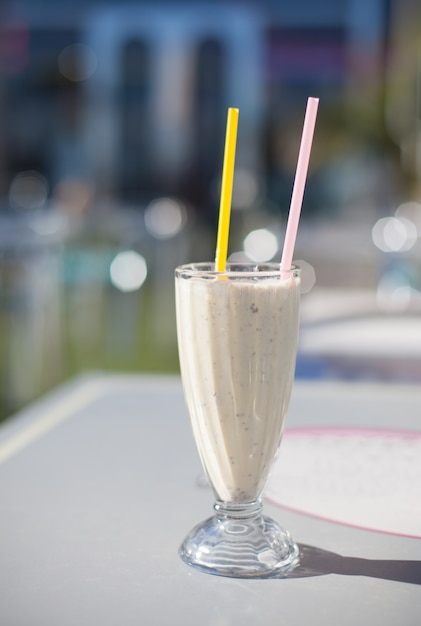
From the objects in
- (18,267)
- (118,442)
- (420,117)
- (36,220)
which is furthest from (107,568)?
(420,117)

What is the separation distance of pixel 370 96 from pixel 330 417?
273 inches

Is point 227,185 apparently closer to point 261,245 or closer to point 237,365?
point 237,365

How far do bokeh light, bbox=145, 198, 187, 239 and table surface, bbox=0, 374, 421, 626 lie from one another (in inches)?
165

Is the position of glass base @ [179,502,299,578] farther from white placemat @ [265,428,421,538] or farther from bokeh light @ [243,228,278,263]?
bokeh light @ [243,228,278,263]

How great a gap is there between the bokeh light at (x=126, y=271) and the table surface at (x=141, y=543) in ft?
11.6

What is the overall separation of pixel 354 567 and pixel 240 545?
0.25 ft

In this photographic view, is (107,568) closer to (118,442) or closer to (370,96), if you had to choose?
(118,442)

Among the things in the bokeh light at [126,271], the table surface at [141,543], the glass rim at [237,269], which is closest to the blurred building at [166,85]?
the bokeh light at [126,271]

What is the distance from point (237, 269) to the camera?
71cm

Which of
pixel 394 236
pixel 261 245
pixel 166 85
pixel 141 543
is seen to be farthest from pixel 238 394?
pixel 166 85

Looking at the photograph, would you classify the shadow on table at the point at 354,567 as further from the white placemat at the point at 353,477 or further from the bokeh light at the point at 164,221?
the bokeh light at the point at 164,221

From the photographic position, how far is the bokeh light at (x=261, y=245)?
397 cm

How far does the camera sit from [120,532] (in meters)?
0.68

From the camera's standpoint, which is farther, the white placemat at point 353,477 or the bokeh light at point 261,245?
the bokeh light at point 261,245
